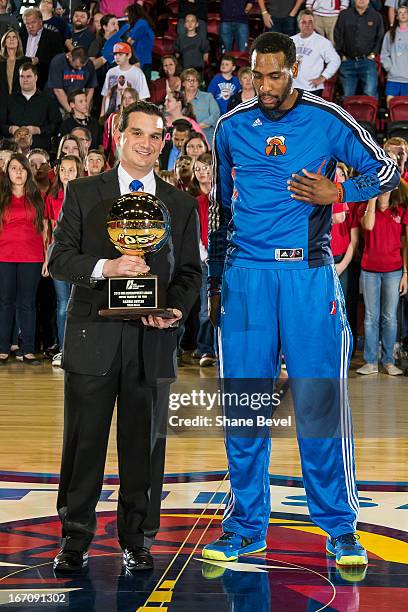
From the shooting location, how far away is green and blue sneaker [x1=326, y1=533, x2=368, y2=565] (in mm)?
4652

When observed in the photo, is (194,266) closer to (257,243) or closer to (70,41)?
(257,243)

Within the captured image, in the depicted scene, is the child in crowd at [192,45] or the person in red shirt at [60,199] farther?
the child in crowd at [192,45]

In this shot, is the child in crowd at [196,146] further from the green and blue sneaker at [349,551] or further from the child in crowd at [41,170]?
the green and blue sneaker at [349,551]

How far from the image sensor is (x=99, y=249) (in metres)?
4.54

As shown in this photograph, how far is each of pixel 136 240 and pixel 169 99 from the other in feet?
29.2

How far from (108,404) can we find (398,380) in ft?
18.7

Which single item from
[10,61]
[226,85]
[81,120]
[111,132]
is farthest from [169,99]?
[10,61]

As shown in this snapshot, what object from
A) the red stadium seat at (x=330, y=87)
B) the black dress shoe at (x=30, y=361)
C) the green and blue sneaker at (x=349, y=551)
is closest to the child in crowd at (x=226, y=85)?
the red stadium seat at (x=330, y=87)

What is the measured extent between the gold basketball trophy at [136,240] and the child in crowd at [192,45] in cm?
A: 1098

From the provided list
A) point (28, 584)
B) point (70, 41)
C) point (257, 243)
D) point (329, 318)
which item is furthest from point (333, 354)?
point (70, 41)

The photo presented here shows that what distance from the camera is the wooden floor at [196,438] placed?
6680 millimetres

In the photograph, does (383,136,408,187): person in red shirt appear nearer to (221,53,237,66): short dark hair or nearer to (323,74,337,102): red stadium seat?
(221,53,237,66): short dark hair

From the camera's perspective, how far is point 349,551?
466cm

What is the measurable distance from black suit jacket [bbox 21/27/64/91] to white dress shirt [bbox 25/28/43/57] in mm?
95
